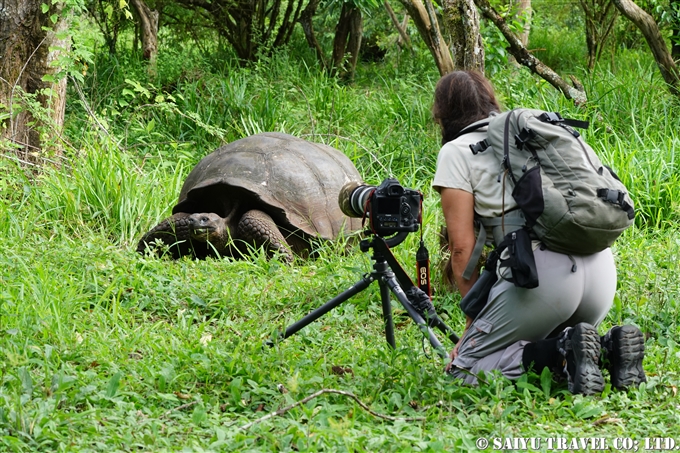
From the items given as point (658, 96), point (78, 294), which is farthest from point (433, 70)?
point (78, 294)

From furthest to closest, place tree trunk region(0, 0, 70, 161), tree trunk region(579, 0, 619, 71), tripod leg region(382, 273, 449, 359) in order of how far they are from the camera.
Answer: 1. tree trunk region(579, 0, 619, 71)
2. tree trunk region(0, 0, 70, 161)
3. tripod leg region(382, 273, 449, 359)

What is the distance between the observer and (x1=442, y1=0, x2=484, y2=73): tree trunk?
5.35 m

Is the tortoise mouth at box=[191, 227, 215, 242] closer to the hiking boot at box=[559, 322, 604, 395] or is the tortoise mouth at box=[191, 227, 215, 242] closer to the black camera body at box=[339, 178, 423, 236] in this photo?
the black camera body at box=[339, 178, 423, 236]

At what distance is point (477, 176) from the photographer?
3.09 m

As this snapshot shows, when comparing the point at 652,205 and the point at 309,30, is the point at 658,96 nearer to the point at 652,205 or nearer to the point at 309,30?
the point at 652,205

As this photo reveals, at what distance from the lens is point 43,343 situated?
354cm

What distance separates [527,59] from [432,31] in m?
0.92

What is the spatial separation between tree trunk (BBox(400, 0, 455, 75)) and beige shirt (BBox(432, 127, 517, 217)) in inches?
145

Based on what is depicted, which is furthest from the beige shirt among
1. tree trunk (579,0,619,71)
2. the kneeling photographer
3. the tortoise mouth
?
tree trunk (579,0,619,71)

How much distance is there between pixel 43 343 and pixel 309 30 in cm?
754

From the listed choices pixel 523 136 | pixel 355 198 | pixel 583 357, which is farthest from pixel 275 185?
pixel 583 357

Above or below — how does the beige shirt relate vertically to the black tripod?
above

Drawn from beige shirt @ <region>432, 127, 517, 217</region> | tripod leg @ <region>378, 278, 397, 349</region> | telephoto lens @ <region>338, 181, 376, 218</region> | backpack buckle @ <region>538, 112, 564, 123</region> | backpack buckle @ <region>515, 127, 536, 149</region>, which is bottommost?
tripod leg @ <region>378, 278, 397, 349</region>

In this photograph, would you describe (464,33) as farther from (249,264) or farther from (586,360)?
(586,360)
